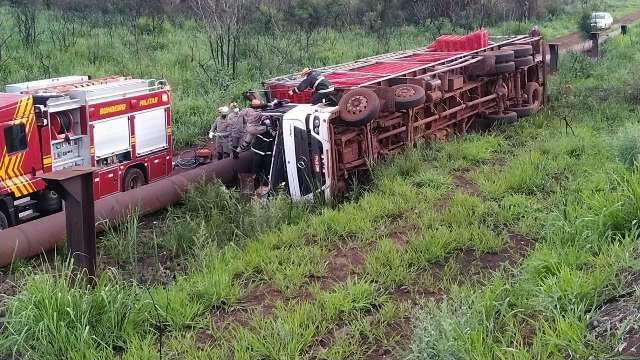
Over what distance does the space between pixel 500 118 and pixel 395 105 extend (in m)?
3.29

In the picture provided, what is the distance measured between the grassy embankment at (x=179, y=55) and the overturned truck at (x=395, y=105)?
15.5 ft

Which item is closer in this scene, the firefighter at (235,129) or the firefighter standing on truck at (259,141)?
the firefighter standing on truck at (259,141)

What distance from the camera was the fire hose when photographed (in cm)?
705

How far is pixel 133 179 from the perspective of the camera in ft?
37.3

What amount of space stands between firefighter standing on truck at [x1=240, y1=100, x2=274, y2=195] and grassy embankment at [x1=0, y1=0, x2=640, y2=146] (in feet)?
14.7

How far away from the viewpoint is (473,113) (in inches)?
483

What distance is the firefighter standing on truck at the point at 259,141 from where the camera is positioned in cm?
1000

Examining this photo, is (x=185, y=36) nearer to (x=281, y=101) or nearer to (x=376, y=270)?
(x=281, y=101)

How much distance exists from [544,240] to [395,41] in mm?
20296

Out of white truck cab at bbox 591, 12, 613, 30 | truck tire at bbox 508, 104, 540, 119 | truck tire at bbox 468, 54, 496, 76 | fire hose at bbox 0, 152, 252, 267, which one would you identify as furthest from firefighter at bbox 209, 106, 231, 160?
white truck cab at bbox 591, 12, 613, 30

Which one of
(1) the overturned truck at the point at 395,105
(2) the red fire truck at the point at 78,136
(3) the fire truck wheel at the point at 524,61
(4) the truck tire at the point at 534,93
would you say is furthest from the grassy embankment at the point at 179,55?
(4) the truck tire at the point at 534,93

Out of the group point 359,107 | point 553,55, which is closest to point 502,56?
point 359,107

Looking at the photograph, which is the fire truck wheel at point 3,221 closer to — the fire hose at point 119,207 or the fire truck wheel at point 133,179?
the fire hose at point 119,207

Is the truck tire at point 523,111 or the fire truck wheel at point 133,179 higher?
the truck tire at point 523,111
